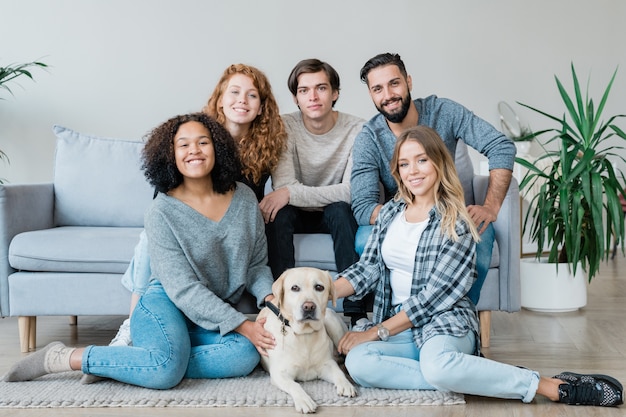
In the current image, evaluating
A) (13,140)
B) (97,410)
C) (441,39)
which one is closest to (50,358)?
(97,410)

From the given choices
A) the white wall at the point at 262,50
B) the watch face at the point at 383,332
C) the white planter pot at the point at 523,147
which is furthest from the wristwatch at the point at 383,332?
the white planter pot at the point at 523,147

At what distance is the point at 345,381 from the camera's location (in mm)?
2033

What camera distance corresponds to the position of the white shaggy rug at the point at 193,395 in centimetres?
196

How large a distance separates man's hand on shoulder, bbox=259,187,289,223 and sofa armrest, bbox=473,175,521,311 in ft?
2.75

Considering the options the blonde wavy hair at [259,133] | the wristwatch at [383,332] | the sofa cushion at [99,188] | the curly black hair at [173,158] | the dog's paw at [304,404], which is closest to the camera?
the dog's paw at [304,404]

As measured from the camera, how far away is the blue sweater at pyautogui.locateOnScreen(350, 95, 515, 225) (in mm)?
2627

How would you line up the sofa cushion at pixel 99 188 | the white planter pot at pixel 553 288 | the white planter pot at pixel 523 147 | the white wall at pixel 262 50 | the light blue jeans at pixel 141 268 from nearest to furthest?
1. the light blue jeans at pixel 141 268
2. the sofa cushion at pixel 99 188
3. the white planter pot at pixel 553 288
4. the white wall at pixel 262 50
5. the white planter pot at pixel 523 147

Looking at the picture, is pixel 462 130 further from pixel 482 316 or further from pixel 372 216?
pixel 482 316

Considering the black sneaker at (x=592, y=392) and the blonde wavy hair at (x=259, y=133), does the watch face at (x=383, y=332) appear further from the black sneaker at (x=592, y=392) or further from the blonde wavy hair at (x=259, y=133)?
the blonde wavy hair at (x=259, y=133)

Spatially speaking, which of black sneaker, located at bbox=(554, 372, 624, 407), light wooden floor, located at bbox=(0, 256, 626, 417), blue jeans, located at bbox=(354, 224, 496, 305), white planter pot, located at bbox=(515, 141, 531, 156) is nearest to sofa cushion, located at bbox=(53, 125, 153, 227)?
light wooden floor, located at bbox=(0, 256, 626, 417)

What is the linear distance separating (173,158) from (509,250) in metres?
1.33

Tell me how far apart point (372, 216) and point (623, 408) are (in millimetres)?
1040

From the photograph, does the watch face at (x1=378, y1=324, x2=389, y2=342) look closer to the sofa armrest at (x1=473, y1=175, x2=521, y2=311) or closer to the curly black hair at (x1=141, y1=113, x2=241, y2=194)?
the curly black hair at (x1=141, y1=113, x2=241, y2=194)

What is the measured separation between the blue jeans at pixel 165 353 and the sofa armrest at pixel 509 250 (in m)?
1.06
